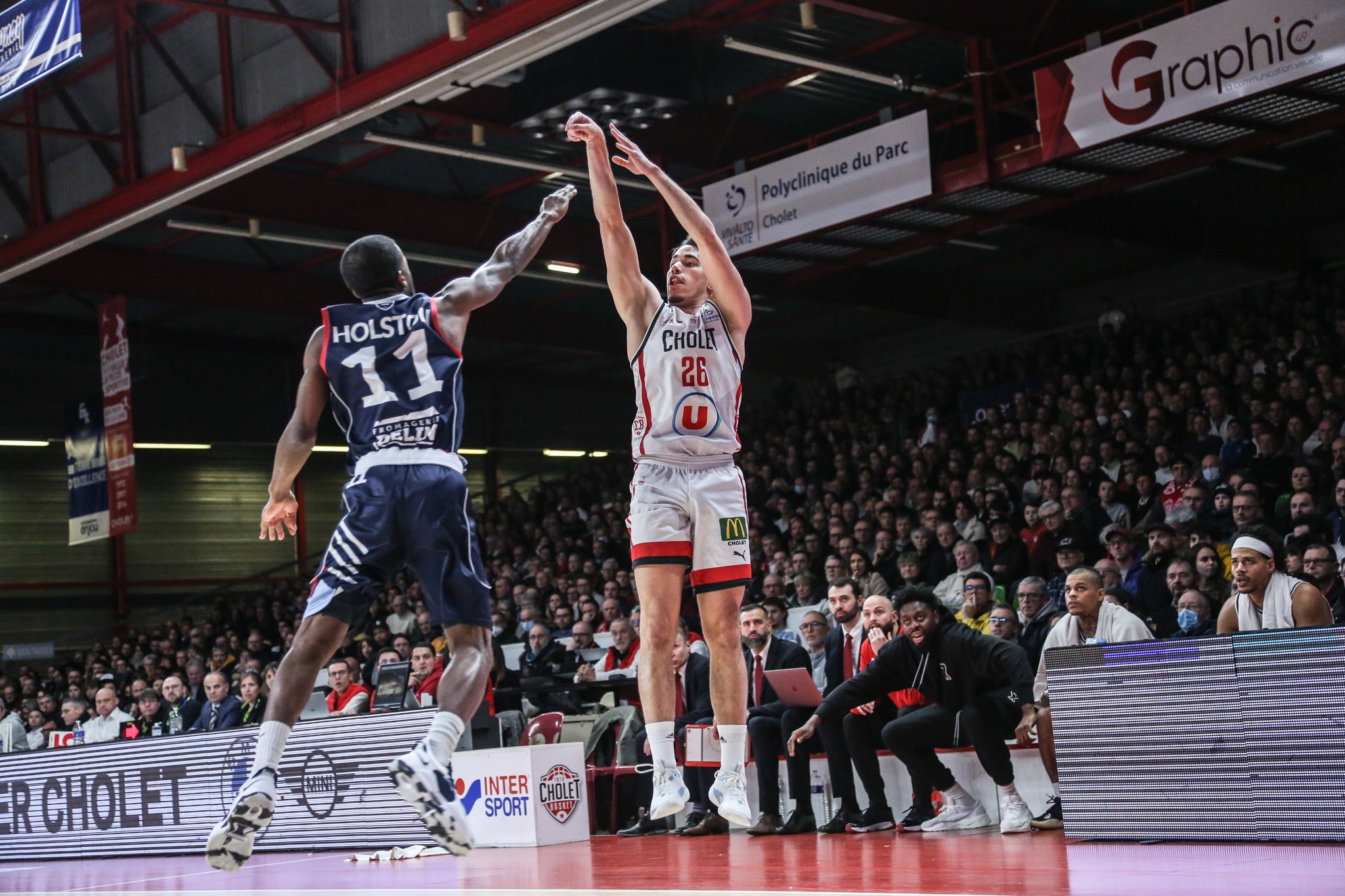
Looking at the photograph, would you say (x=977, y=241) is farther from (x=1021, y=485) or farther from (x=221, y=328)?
(x=221, y=328)

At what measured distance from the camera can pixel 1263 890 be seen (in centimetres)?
595

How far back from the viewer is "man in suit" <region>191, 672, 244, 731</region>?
1560 centimetres

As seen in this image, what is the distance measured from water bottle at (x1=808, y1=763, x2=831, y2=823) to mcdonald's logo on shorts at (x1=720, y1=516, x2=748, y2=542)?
5.30m

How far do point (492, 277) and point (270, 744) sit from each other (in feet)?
6.78

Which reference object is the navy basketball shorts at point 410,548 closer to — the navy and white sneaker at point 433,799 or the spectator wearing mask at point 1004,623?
the navy and white sneaker at point 433,799

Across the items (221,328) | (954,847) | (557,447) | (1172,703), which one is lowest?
(954,847)

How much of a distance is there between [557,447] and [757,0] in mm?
19584

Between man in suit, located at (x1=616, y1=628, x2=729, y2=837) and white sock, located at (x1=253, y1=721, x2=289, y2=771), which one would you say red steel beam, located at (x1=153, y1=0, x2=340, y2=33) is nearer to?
man in suit, located at (x1=616, y1=628, x2=729, y2=837)

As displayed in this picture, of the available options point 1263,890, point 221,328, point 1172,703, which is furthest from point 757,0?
point 221,328

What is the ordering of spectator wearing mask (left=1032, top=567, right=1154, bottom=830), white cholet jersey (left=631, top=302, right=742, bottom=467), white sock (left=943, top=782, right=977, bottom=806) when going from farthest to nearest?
white sock (left=943, top=782, right=977, bottom=806), spectator wearing mask (left=1032, top=567, right=1154, bottom=830), white cholet jersey (left=631, top=302, right=742, bottom=467)

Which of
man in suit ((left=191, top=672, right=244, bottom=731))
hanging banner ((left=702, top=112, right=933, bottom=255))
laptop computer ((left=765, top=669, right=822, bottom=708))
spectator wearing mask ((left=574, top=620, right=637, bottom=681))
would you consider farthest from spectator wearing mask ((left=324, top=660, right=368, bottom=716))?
hanging banner ((left=702, top=112, right=933, bottom=255))

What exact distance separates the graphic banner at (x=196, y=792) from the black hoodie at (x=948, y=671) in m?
2.83

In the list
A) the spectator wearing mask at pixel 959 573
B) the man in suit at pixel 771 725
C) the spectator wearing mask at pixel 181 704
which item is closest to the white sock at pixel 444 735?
the man in suit at pixel 771 725

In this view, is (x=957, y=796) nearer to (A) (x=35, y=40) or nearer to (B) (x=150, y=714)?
(A) (x=35, y=40)
